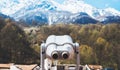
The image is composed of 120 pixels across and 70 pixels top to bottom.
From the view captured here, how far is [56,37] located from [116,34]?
214 feet

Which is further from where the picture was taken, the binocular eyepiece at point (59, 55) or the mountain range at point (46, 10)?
the mountain range at point (46, 10)

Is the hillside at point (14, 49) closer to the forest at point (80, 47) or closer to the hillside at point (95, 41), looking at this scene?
the forest at point (80, 47)

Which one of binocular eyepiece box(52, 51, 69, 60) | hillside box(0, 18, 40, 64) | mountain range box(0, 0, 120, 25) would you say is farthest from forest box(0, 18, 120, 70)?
mountain range box(0, 0, 120, 25)

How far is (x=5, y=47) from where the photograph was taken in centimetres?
5775

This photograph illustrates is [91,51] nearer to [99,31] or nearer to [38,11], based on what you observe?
[99,31]

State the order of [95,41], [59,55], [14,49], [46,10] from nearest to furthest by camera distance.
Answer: [59,55] < [14,49] < [95,41] < [46,10]

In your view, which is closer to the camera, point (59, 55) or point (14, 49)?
point (59, 55)

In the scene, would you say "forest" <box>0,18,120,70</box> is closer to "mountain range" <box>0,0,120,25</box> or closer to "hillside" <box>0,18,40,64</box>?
"hillside" <box>0,18,40,64</box>

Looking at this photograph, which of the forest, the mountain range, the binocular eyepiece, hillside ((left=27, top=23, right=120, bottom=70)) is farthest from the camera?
the mountain range

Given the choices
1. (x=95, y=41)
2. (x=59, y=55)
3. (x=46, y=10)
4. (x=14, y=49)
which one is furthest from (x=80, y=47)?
(x=46, y=10)

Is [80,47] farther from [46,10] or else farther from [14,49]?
[46,10]

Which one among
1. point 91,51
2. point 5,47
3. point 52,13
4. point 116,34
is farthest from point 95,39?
point 52,13

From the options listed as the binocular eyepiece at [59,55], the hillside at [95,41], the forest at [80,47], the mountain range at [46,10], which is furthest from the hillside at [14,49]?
the mountain range at [46,10]

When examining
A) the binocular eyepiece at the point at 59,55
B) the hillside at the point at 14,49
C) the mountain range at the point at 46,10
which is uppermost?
the mountain range at the point at 46,10
